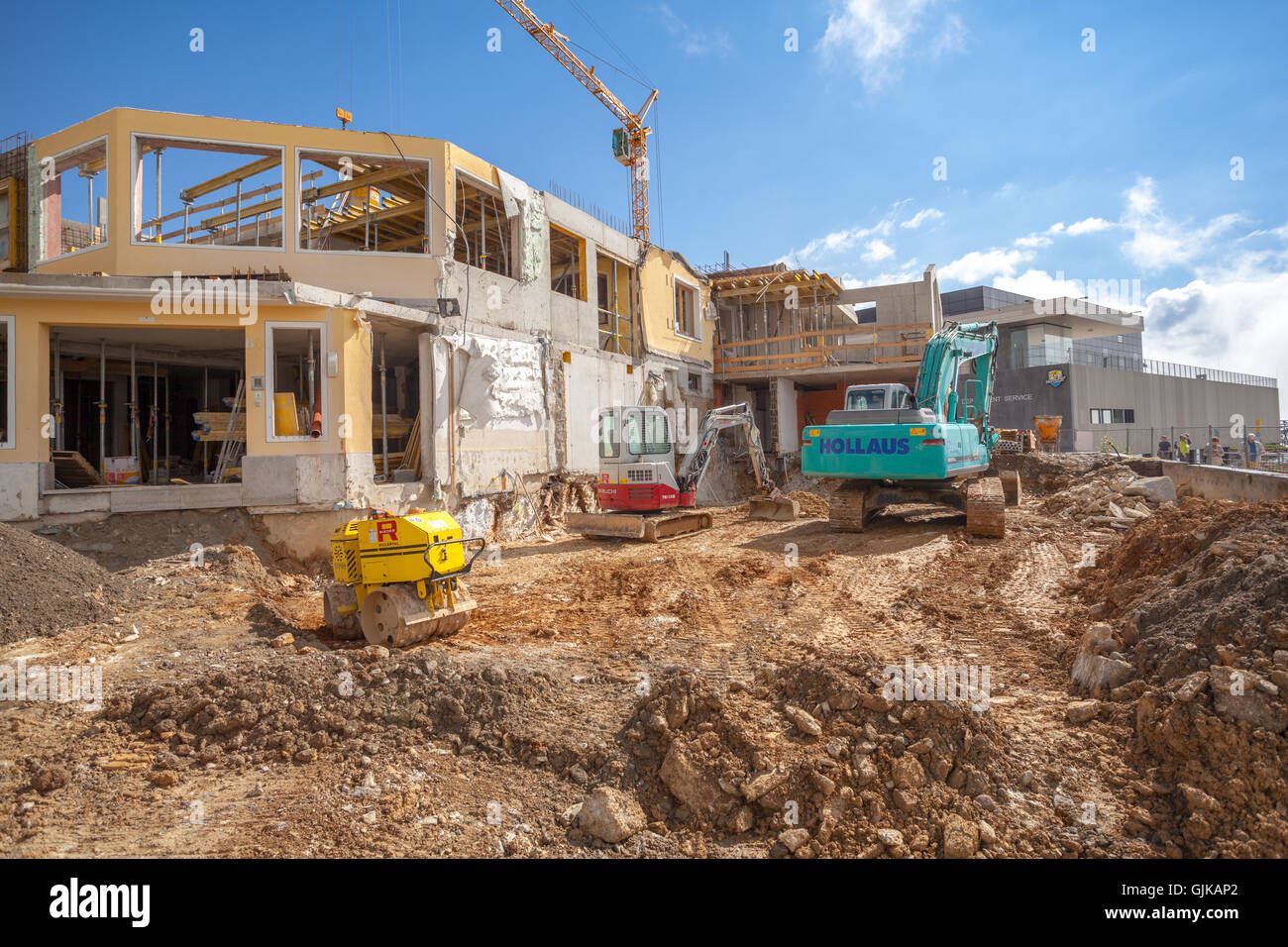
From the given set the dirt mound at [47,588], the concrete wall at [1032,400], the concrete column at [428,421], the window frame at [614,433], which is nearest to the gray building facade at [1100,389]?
the concrete wall at [1032,400]

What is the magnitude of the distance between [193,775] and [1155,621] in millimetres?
7135

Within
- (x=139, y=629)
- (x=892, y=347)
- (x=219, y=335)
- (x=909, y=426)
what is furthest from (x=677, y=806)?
(x=892, y=347)

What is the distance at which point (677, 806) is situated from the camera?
4.46 metres

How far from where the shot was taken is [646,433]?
1585 centimetres

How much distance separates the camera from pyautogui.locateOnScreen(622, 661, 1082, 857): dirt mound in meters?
4.07

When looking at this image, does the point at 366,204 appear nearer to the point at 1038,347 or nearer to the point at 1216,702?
the point at 1216,702

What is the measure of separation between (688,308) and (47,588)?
66.5 ft

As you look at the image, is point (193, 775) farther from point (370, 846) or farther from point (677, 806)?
point (677, 806)

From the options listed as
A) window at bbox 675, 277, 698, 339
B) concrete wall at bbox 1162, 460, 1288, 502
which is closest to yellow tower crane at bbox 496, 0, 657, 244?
window at bbox 675, 277, 698, 339

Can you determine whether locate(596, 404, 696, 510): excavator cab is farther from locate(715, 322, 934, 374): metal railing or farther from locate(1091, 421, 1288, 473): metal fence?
locate(1091, 421, 1288, 473): metal fence

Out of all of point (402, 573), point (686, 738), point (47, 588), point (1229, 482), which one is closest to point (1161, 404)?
point (1229, 482)

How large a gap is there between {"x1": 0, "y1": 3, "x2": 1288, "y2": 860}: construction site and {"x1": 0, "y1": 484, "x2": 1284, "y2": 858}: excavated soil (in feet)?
0.10

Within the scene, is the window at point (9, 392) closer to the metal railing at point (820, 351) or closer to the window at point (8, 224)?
the window at point (8, 224)

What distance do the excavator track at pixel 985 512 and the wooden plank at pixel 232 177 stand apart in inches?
556
